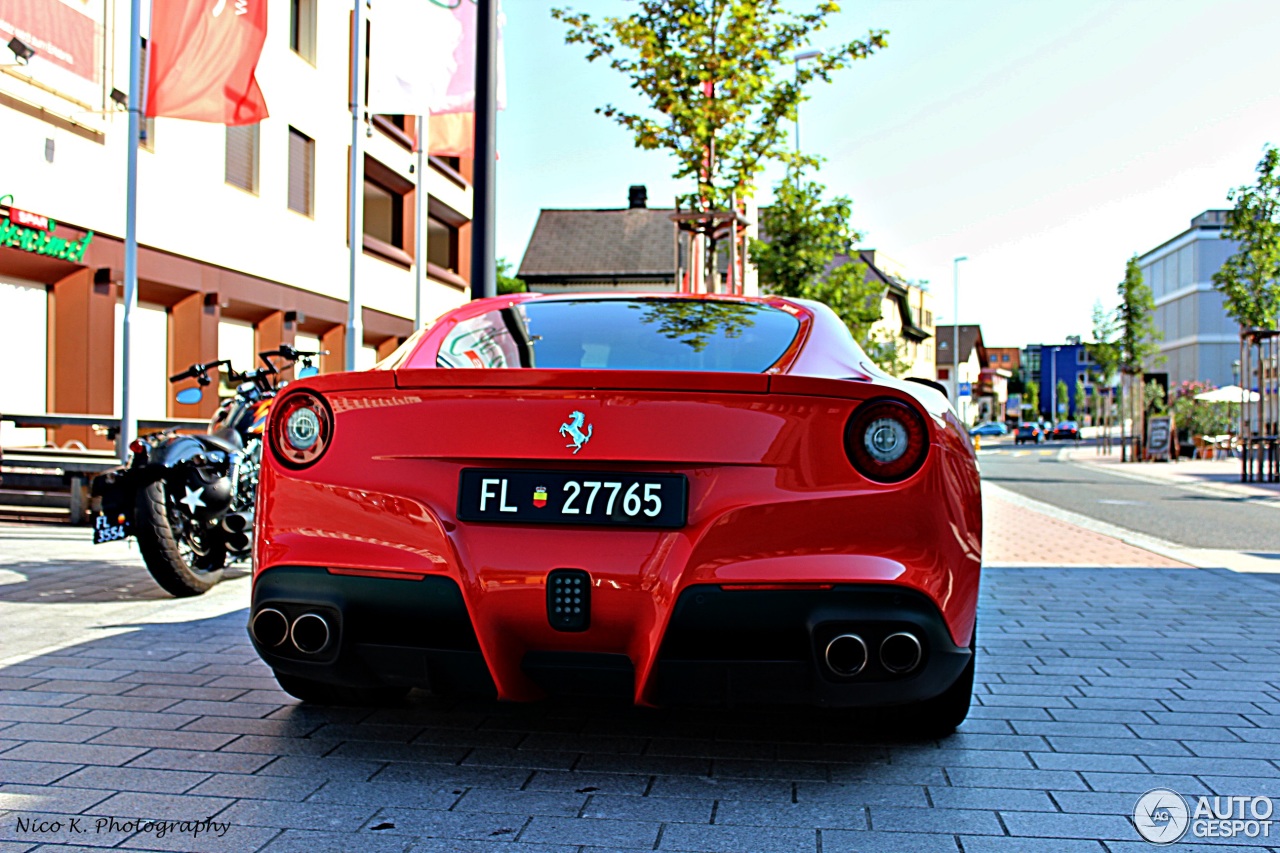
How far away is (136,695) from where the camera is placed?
13.5ft

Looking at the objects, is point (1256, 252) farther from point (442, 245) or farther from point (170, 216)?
point (170, 216)

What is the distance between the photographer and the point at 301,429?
10.7ft

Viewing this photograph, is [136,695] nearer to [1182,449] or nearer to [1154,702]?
[1154,702]

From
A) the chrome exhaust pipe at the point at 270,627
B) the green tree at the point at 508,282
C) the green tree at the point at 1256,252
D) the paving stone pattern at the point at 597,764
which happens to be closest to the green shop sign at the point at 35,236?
the paving stone pattern at the point at 597,764

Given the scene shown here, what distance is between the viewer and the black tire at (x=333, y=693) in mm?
3863

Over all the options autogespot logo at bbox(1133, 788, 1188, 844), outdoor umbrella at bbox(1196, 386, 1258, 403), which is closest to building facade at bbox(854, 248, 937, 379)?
outdoor umbrella at bbox(1196, 386, 1258, 403)

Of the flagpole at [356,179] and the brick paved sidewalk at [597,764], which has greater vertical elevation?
the flagpole at [356,179]

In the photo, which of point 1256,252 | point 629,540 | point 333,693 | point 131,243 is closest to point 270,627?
point 333,693

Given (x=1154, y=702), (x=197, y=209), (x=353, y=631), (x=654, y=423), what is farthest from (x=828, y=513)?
(x=197, y=209)

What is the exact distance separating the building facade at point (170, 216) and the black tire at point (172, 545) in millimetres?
4231

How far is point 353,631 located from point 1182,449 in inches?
1614

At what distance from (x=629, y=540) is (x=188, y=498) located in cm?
401

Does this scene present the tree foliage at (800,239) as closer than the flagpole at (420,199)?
No

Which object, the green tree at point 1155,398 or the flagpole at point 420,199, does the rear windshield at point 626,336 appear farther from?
the green tree at point 1155,398
